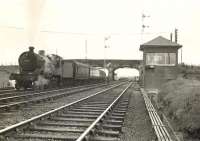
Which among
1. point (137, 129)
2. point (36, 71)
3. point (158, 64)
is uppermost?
point (158, 64)

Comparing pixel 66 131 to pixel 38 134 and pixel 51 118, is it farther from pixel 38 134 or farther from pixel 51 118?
pixel 51 118

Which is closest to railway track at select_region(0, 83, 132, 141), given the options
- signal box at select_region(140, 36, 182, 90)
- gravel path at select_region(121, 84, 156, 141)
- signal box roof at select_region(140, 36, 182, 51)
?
gravel path at select_region(121, 84, 156, 141)

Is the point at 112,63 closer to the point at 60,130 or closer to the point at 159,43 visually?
the point at 159,43

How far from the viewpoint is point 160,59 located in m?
33.7

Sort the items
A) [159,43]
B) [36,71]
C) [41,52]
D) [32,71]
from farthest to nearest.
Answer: [159,43] < [41,52] < [32,71] < [36,71]

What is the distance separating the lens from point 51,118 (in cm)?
1051

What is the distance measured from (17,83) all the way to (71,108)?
43.0 feet

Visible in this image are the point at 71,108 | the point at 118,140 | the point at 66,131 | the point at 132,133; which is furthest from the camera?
the point at 71,108

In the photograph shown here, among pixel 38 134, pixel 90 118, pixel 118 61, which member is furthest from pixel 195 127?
pixel 118 61

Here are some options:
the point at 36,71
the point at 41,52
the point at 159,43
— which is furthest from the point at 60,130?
the point at 159,43

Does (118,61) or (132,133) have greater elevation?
(118,61)

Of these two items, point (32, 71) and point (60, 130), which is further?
point (32, 71)

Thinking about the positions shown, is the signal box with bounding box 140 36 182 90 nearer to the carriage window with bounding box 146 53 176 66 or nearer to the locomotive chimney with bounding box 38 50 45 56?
the carriage window with bounding box 146 53 176 66

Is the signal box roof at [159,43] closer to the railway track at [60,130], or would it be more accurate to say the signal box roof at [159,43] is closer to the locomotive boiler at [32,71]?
the locomotive boiler at [32,71]
